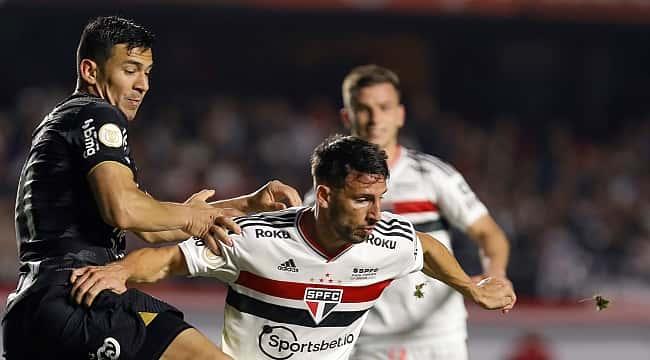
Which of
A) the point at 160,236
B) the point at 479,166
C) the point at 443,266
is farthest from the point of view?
the point at 479,166

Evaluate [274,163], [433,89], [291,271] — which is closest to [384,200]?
[291,271]

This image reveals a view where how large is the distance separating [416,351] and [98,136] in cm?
274

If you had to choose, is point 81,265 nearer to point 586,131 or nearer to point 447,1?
point 447,1

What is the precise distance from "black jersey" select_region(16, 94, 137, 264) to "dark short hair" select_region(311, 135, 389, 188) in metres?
0.84

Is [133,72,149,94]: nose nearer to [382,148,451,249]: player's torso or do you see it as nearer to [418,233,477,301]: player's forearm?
[418,233,477,301]: player's forearm

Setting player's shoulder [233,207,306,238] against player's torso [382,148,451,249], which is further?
player's torso [382,148,451,249]

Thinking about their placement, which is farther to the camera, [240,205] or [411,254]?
[240,205]

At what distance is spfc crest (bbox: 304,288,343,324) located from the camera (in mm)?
5500

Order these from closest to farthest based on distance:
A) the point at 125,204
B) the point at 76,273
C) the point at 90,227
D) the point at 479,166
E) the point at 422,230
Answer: the point at 125,204, the point at 76,273, the point at 90,227, the point at 422,230, the point at 479,166

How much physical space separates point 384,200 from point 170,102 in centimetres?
762

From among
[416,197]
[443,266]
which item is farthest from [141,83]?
[416,197]

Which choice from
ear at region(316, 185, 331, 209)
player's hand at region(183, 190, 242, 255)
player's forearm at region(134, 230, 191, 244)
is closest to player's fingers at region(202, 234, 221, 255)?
player's hand at region(183, 190, 242, 255)

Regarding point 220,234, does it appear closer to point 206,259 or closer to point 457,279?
point 206,259

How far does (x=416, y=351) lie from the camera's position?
704cm
